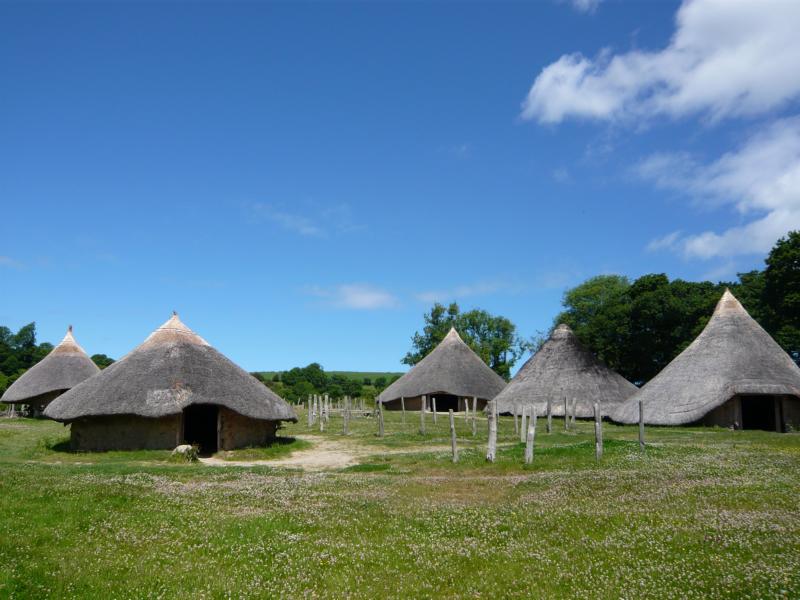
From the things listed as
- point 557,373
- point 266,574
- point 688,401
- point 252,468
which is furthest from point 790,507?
point 557,373

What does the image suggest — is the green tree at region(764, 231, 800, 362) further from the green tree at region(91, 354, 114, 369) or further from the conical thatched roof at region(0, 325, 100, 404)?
the green tree at region(91, 354, 114, 369)

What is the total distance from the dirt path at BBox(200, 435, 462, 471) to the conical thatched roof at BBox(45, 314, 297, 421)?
238cm

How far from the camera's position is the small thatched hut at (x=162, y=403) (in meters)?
27.0

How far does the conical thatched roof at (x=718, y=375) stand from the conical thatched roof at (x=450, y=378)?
15.4 m

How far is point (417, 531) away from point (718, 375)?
3213 centimetres

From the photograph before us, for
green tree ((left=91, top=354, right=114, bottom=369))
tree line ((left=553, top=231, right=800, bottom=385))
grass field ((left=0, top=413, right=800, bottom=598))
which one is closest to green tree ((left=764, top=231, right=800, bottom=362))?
tree line ((left=553, top=231, right=800, bottom=385))

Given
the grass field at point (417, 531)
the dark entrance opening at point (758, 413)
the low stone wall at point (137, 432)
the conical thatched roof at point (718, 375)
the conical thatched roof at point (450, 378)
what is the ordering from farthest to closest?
the conical thatched roof at point (450, 378), the dark entrance opening at point (758, 413), the conical thatched roof at point (718, 375), the low stone wall at point (137, 432), the grass field at point (417, 531)

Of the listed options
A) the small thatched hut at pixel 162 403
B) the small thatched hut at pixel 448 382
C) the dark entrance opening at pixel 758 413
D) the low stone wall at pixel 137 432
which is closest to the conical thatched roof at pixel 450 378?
the small thatched hut at pixel 448 382

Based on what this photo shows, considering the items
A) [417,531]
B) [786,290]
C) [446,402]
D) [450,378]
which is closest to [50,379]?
[450,378]

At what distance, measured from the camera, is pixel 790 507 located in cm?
1220

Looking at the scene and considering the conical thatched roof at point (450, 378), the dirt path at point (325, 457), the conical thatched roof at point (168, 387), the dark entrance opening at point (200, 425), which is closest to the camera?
the dirt path at point (325, 457)

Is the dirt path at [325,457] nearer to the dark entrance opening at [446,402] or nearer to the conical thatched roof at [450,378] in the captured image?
the conical thatched roof at [450,378]

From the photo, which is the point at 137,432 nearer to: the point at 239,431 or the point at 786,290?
the point at 239,431

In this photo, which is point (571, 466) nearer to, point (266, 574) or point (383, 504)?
point (383, 504)
